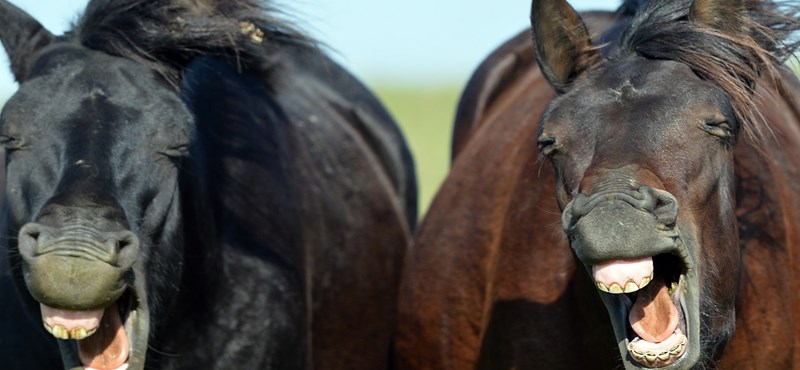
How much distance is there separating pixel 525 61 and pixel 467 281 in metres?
1.79

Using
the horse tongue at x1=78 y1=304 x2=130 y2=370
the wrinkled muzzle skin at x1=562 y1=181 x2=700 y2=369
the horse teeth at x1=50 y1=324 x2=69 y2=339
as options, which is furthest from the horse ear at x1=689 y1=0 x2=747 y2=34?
the horse teeth at x1=50 y1=324 x2=69 y2=339

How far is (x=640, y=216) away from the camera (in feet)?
13.6

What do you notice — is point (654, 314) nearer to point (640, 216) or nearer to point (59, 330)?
point (640, 216)

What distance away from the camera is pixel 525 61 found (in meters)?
7.61

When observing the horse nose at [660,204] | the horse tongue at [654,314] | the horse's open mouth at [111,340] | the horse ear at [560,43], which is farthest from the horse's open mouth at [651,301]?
the horse's open mouth at [111,340]

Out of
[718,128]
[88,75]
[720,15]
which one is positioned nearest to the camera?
[718,128]

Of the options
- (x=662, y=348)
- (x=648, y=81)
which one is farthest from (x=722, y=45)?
(x=662, y=348)

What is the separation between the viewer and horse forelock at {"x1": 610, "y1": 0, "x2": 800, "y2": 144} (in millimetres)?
4621

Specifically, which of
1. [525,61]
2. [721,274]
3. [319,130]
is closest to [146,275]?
[721,274]

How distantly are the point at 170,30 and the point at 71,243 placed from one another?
1.27 m

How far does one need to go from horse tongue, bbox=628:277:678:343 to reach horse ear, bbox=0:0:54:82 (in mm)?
2617

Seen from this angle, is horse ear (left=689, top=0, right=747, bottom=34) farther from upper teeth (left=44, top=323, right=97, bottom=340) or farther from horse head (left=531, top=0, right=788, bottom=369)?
upper teeth (left=44, top=323, right=97, bottom=340)

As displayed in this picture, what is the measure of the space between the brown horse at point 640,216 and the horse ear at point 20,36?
2013 millimetres

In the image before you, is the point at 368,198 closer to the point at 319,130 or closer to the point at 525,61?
the point at 319,130
